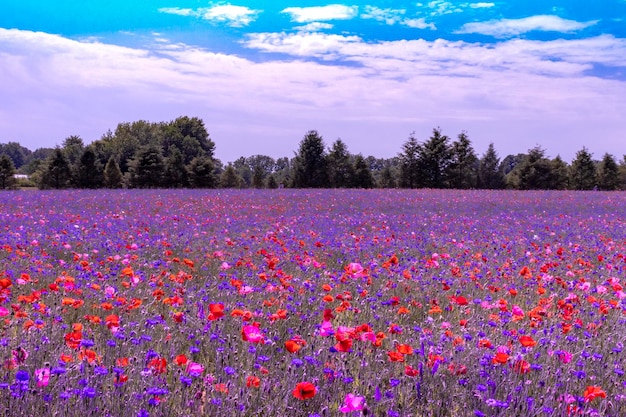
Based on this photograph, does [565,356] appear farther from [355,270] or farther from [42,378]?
[42,378]

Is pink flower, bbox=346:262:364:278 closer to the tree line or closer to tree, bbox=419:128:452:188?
the tree line

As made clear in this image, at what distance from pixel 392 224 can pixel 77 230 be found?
6.40 meters

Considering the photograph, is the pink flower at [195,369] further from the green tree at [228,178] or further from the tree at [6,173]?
the green tree at [228,178]

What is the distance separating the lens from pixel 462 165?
50594 millimetres

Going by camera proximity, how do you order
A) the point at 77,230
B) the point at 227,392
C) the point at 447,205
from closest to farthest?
the point at 227,392 → the point at 77,230 → the point at 447,205

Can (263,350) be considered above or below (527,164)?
below

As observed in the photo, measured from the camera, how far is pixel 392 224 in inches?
468

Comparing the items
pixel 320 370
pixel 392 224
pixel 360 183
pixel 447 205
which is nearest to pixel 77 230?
pixel 392 224

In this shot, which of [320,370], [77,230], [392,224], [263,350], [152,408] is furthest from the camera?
[392,224]

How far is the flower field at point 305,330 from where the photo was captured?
2676 millimetres

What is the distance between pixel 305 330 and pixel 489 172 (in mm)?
53715

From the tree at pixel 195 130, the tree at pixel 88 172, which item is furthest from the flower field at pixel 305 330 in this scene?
the tree at pixel 195 130

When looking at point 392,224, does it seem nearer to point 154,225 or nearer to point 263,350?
point 154,225

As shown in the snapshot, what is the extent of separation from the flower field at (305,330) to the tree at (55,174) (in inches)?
1416
